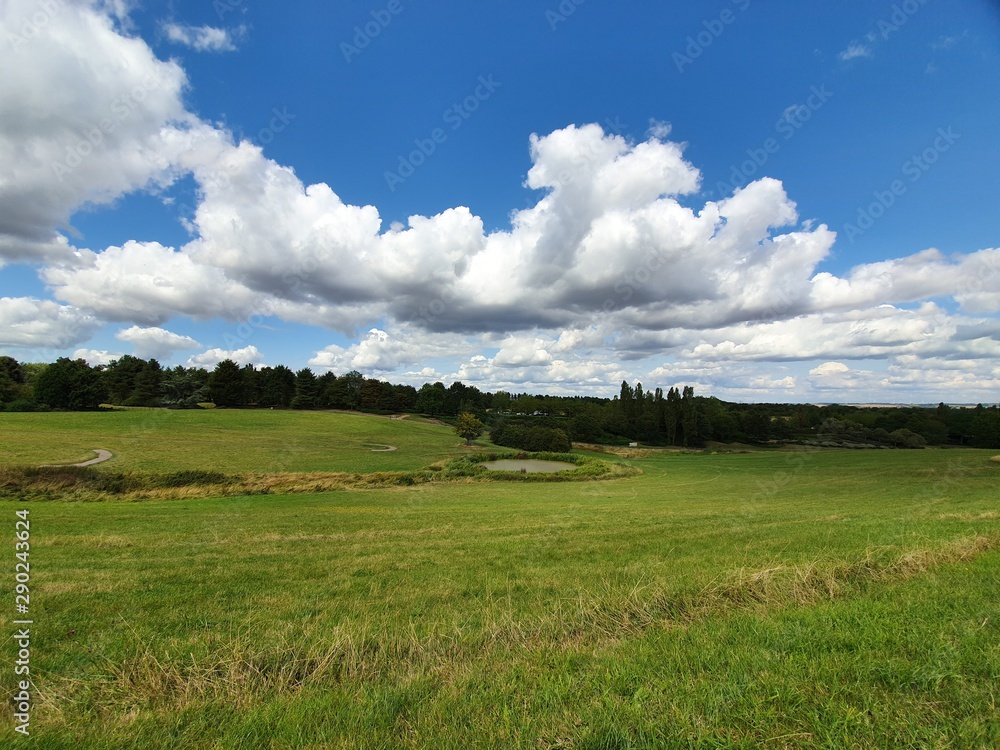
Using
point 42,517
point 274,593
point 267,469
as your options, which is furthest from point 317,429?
point 274,593

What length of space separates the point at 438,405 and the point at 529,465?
65.6 meters

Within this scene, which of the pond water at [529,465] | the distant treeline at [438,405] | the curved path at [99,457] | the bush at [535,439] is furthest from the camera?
the distant treeline at [438,405]

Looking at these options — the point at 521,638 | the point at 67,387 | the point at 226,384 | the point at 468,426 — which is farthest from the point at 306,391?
the point at 521,638

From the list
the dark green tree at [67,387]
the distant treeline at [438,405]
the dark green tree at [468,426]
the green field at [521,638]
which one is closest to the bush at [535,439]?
the distant treeline at [438,405]

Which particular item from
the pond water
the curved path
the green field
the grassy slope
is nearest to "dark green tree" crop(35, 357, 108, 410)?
the grassy slope

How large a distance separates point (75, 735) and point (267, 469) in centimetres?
4496

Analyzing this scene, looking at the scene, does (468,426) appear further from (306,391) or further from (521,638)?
(521,638)

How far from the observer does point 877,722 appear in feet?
10.9

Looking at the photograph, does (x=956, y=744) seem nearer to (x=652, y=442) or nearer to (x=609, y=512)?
(x=609, y=512)

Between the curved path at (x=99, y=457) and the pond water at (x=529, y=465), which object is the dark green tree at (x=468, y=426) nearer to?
the pond water at (x=529, y=465)

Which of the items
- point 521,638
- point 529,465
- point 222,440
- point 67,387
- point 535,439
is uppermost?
point 67,387

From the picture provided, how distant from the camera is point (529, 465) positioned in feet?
194

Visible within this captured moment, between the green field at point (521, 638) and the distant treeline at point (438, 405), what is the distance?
6663 cm

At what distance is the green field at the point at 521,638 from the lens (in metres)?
3.53
